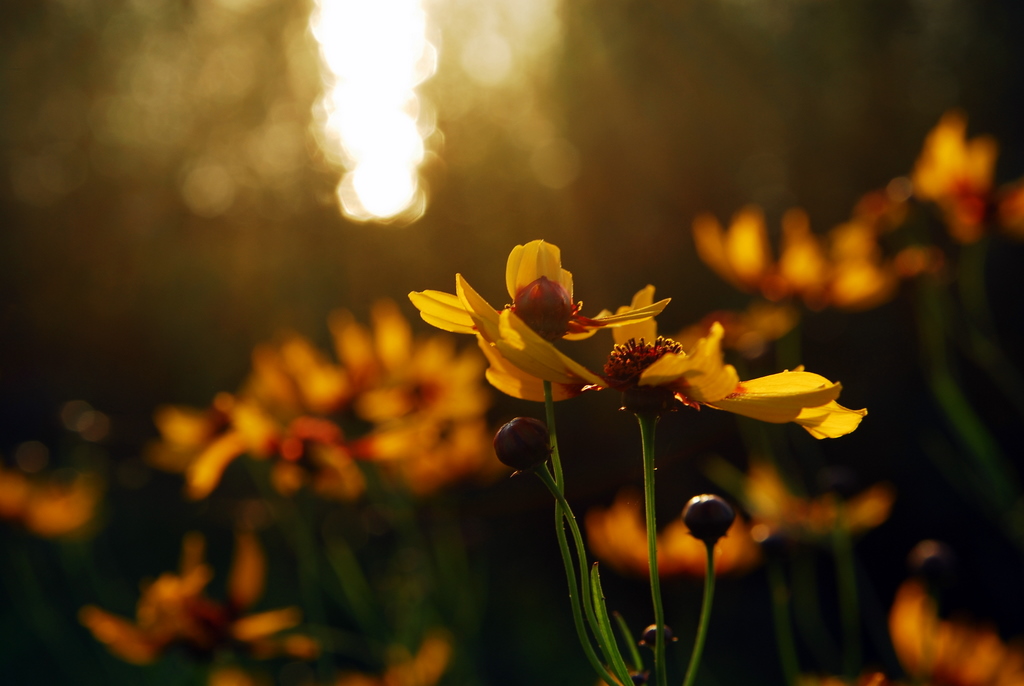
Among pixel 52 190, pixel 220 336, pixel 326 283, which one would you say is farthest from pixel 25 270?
pixel 326 283

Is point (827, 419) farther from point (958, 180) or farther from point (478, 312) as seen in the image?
point (958, 180)

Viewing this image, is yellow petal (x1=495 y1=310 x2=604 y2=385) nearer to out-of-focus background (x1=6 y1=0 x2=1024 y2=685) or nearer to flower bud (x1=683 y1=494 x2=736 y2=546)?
flower bud (x1=683 y1=494 x2=736 y2=546)

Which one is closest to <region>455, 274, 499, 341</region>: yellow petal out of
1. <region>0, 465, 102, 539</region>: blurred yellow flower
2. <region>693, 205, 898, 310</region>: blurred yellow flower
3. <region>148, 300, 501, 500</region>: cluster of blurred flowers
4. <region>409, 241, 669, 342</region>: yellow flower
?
<region>409, 241, 669, 342</region>: yellow flower

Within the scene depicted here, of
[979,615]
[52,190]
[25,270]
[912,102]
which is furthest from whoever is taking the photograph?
[52,190]

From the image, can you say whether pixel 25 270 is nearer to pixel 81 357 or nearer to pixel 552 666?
pixel 81 357

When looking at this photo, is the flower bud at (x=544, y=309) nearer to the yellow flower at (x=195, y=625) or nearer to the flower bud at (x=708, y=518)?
the flower bud at (x=708, y=518)

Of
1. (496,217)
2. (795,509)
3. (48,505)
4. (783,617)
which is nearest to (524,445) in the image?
(783,617)
